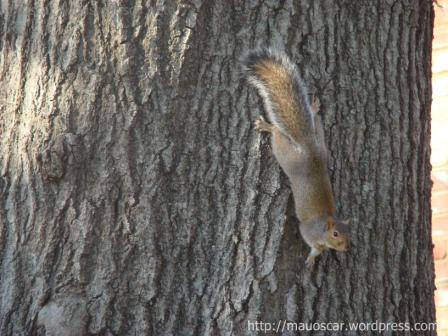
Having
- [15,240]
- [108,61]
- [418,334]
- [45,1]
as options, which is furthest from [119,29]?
[418,334]

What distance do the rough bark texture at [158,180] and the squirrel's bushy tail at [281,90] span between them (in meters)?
0.04

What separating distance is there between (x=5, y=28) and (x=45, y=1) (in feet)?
0.48

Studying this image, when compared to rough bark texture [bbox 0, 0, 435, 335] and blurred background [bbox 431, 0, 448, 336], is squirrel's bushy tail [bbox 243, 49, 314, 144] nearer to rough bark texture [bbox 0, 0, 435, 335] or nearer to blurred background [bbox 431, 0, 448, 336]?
rough bark texture [bbox 0, 0, 435, 335]

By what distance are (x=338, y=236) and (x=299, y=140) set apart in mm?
322

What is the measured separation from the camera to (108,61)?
2.02 metres

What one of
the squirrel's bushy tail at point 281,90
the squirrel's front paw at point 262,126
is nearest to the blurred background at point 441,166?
the squirrel's bushy tail at point 281,90

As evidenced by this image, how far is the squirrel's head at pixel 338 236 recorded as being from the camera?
2.10 m

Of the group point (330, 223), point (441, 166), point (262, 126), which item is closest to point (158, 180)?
point (262, 126)

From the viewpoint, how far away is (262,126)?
2.08 m

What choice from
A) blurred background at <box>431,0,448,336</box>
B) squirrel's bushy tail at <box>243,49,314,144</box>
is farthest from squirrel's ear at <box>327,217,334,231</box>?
blurred background at <box>431,0,448,336</box>

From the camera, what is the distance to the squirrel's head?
2.10 m

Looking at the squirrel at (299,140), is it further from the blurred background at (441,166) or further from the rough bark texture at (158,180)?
the blurred background at (441,166)

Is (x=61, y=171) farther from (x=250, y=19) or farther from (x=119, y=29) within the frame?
(x=250, y=19)

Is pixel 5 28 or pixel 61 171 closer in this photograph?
pixel 61 171
